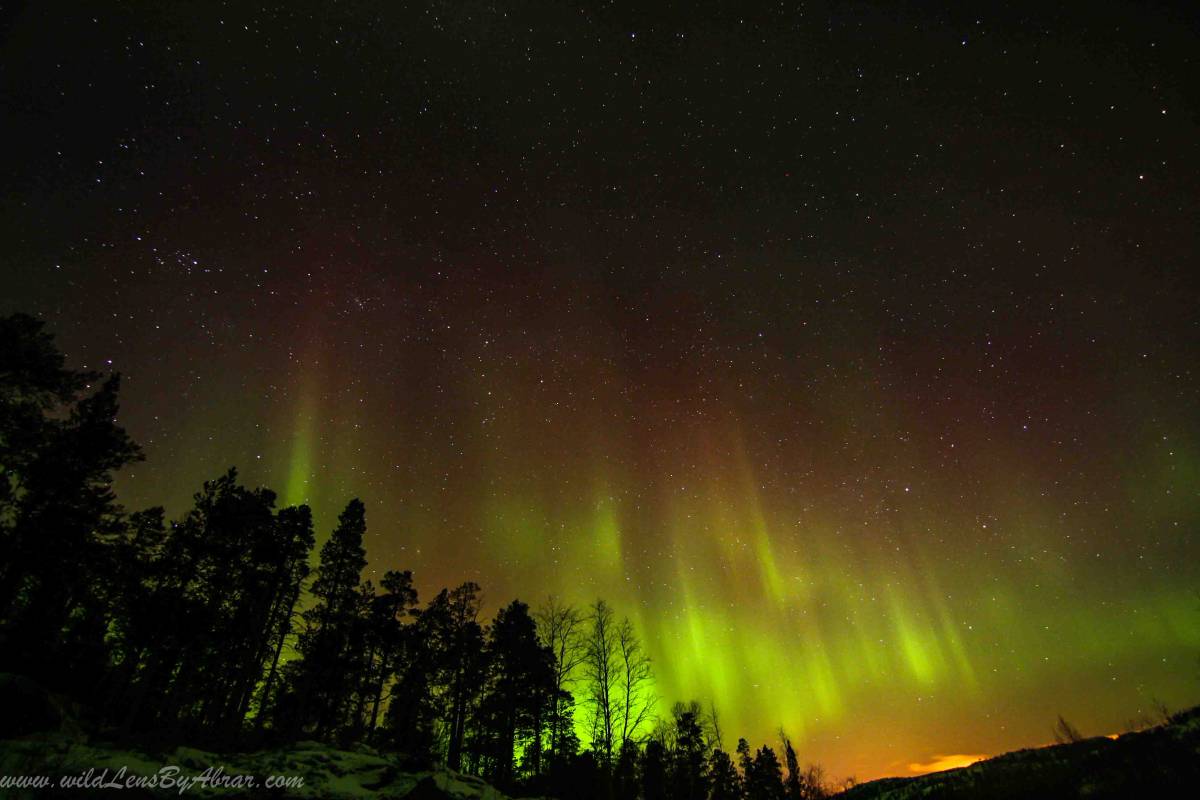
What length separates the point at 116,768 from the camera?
13.0 meters

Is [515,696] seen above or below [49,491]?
below

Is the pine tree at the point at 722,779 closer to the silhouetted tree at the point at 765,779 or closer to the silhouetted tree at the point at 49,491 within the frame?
the silhouetted tree at the point at 765,779

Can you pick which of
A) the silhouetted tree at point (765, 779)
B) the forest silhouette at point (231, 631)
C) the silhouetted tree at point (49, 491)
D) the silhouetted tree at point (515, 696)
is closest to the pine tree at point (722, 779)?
the silhouetted tree at point (765, 779)

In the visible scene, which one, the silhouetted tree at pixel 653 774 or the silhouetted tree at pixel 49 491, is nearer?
the silhouetted tree at pixel 49 491

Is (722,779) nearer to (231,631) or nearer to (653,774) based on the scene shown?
(653,774)

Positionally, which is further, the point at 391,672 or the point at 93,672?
the point at 391,672

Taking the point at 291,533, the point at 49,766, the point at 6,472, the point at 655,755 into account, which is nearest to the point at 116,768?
the point at 49,766

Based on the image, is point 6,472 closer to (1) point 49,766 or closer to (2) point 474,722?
(1) point 49,766

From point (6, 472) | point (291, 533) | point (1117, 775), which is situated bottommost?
point (1117, 775)

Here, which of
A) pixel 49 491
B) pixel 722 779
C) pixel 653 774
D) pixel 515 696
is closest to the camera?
pixel 49 491

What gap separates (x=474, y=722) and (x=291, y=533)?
1754cm

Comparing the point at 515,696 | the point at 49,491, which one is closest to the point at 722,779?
the point at 515,696

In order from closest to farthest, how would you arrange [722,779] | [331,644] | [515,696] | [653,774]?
[331,644] → [515,696] → [653,774] → [722,779]

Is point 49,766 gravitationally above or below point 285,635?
below
